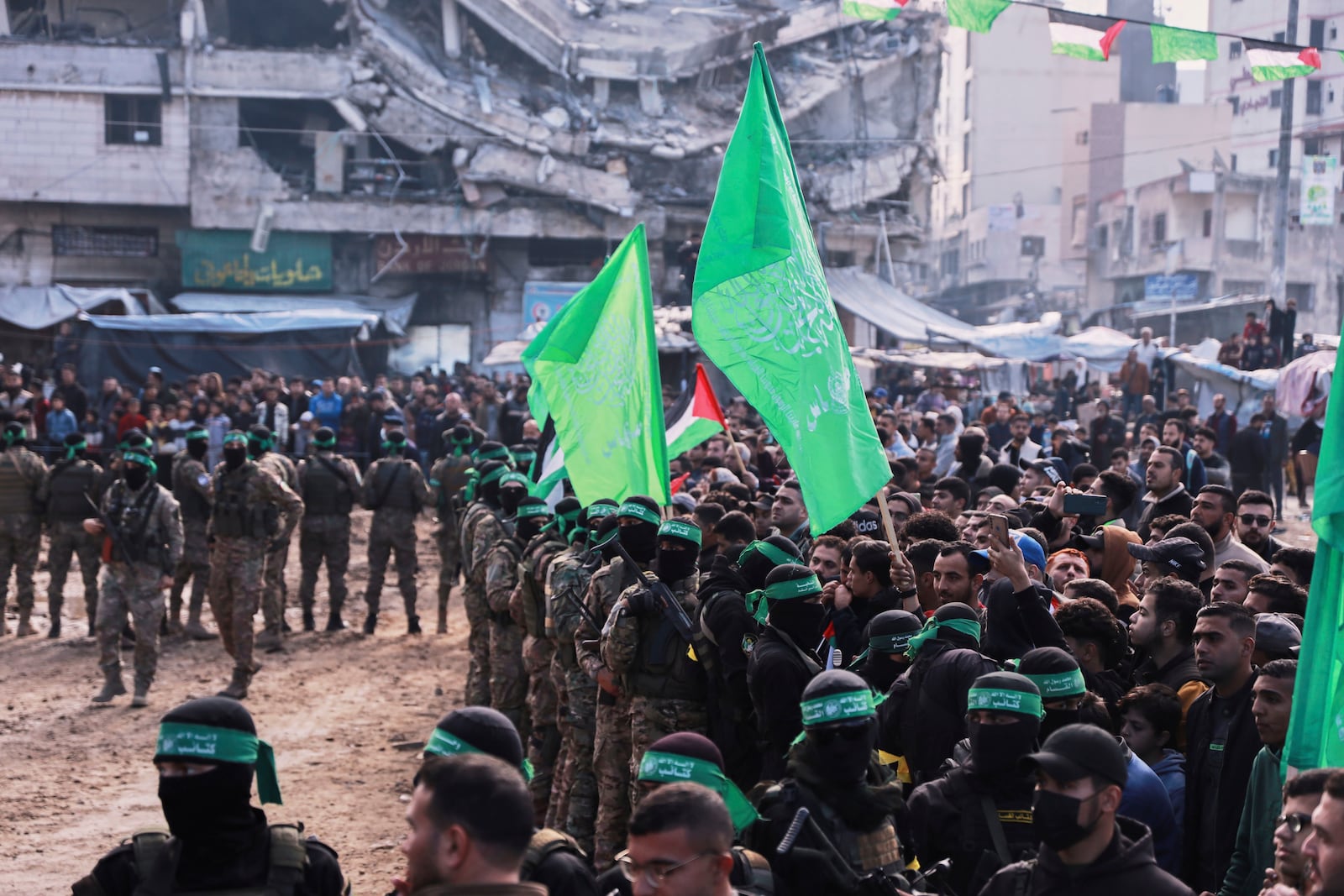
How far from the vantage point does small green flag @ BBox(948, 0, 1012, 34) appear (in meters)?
11.3

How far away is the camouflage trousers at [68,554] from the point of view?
46.2ft

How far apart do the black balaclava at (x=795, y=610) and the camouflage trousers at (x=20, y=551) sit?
1119cm

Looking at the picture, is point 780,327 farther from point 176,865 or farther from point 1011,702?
point 176,865

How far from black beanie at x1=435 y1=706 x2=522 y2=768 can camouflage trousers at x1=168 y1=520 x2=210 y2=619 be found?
10.6 metres

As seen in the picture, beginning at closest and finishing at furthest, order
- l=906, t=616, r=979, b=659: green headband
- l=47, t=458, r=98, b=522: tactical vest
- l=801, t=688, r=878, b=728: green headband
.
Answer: l=801, t=688, r=878, b=728: green headband
l=906, t=616, r=979, b=659: green headband
l=47, t=458, r=98, b=522: tactical vest

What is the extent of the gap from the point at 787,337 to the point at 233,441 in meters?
7.26

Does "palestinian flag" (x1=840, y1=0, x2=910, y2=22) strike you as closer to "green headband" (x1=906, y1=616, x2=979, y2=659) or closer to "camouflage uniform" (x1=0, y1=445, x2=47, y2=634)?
"green headband" (x1=906, y1=616, x2=979, y2=659)

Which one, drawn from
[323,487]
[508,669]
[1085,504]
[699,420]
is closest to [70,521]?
[323,487]

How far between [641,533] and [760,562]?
2.30 ft

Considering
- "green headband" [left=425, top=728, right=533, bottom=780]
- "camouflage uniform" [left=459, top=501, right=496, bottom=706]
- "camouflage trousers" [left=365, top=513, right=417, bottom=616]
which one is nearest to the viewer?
"green headband" [left=425, top=728, right=533, bottom=780]

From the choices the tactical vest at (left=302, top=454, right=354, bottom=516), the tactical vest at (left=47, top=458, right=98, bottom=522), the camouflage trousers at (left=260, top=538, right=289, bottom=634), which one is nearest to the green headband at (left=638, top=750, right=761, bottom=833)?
the camouflage trousers at (left=260, top=538, right=289, bottom=634)

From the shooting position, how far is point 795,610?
5.27 m

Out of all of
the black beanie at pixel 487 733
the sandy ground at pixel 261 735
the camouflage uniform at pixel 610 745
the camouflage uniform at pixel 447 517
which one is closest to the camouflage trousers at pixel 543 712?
the sandy ground at pixel 261 735

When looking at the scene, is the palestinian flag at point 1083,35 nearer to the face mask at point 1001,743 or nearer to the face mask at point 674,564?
the face mask at point 674,564
